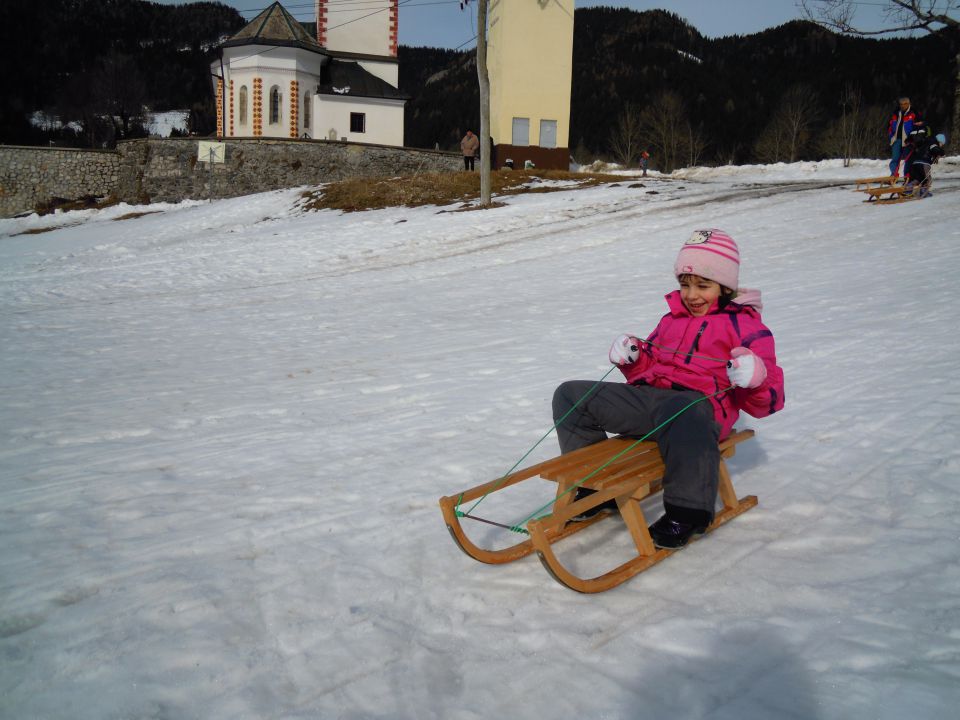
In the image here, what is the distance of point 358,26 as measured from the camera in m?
42.0

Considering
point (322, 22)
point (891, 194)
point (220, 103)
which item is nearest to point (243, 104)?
point (220, 103)

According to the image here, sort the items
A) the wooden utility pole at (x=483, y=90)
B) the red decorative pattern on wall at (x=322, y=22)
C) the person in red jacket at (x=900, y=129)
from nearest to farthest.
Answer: the person in red jacket at (x=900, y=129) → the wooden utility pole at (x=483, y=90) → the red decorative pattern on wall at (x=322, y=22)

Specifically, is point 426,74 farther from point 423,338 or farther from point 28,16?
point 423,338

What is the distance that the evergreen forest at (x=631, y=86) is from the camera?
65.6 m

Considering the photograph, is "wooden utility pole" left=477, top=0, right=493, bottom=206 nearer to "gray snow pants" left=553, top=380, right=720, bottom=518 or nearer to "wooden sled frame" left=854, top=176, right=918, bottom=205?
"wooden sled frame" left=854, top=176, right=918, bottom=205

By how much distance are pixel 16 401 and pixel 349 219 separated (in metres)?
14.5

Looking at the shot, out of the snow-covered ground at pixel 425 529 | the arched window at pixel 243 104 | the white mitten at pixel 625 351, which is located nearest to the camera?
the snow-covered ground at pixel 425 529

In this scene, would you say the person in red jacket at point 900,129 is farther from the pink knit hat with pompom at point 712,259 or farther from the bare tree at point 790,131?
the bare tree at point 790,131

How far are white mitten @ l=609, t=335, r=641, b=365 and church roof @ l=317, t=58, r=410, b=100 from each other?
3934 centimetres

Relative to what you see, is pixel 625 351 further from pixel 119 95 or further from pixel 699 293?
pixel 119 95

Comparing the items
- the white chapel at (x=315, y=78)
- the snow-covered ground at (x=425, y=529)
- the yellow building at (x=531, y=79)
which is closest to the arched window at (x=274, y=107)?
the white chapel at (x=315, y=78)

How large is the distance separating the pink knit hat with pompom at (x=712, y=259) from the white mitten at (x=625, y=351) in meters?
0.40

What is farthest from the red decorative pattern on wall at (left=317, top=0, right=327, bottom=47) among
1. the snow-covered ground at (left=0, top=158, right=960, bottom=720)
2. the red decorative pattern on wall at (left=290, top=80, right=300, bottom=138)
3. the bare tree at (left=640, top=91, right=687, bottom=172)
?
the snow-covered ground at (left=0, top=158, right=960, bottom=720)

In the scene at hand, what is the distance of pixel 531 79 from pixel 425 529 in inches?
1444
